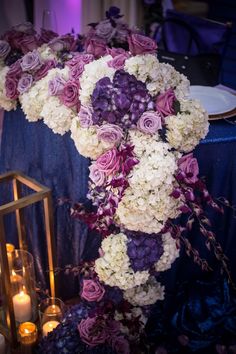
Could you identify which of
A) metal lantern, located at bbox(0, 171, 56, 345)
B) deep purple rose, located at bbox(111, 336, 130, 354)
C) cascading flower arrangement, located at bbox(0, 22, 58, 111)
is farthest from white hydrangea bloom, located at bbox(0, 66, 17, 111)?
deep purple rose, located at bbox(111, 336, 130, 354)

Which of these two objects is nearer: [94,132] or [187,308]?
[94,132]

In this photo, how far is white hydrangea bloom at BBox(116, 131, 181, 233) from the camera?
1249 mm

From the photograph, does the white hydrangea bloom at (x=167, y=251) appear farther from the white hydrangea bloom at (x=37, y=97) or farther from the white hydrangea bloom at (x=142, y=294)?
the white hydrangea bloom at (x=37, y=97)

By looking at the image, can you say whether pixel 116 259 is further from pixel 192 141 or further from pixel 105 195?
pixel 192 141

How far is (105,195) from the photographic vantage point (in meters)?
1.36

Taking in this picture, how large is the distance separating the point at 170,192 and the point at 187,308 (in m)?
0.92

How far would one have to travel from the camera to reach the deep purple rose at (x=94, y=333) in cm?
149

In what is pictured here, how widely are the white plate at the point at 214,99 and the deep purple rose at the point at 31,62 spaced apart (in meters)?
0.69

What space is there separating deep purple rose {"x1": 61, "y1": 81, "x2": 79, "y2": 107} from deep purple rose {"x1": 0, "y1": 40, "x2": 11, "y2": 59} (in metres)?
0.51

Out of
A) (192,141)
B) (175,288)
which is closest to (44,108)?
(192,141)

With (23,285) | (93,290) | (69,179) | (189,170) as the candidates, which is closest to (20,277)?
(23,285)

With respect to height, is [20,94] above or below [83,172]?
above

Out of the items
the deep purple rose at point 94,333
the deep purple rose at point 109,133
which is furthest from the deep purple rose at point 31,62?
the deep purple rose at point 94,333

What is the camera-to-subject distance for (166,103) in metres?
1.30
